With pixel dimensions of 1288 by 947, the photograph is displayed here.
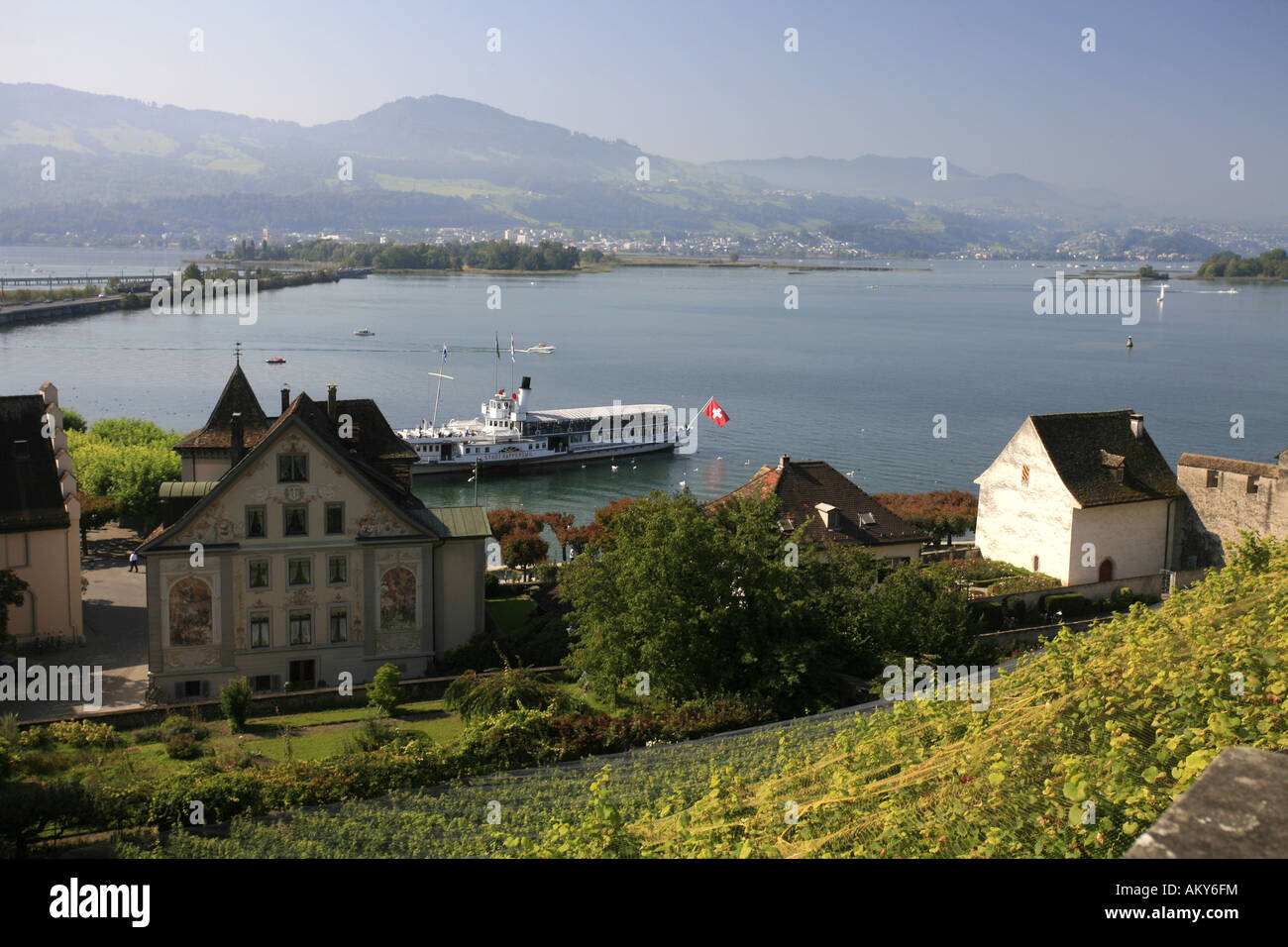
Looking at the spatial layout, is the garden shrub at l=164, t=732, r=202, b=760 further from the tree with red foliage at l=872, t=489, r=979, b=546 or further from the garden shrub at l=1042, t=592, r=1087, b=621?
the tree with red foliage at l=872, t=489, r=979, b=546

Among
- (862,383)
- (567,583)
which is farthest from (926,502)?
(862,383)

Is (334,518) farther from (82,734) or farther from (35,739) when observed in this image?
(35,739)

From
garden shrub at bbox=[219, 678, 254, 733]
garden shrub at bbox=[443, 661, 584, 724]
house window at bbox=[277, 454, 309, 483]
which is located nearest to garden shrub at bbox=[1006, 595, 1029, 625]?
garden shrub at bbox=[443, 661, 584, 724]

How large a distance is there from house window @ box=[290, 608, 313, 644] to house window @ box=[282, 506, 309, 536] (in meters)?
2.10

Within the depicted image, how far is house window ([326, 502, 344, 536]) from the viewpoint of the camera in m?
31.8

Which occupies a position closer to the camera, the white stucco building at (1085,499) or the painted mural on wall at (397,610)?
the painted mural on wall at (397,610)

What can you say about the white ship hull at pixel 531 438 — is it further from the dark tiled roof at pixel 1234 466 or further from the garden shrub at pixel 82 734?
the garden shrub at pixel 82 734

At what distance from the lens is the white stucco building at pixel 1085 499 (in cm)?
3919

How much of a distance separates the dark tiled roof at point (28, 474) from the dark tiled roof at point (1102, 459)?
→ 30.4 meters

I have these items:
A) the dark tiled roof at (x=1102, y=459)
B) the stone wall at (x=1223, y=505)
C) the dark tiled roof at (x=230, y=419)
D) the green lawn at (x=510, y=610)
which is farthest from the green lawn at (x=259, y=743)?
the stone wall at (x=1223, y=505)

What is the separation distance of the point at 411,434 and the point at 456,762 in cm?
6092

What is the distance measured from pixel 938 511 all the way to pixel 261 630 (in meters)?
31.9

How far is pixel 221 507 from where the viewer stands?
102ft
